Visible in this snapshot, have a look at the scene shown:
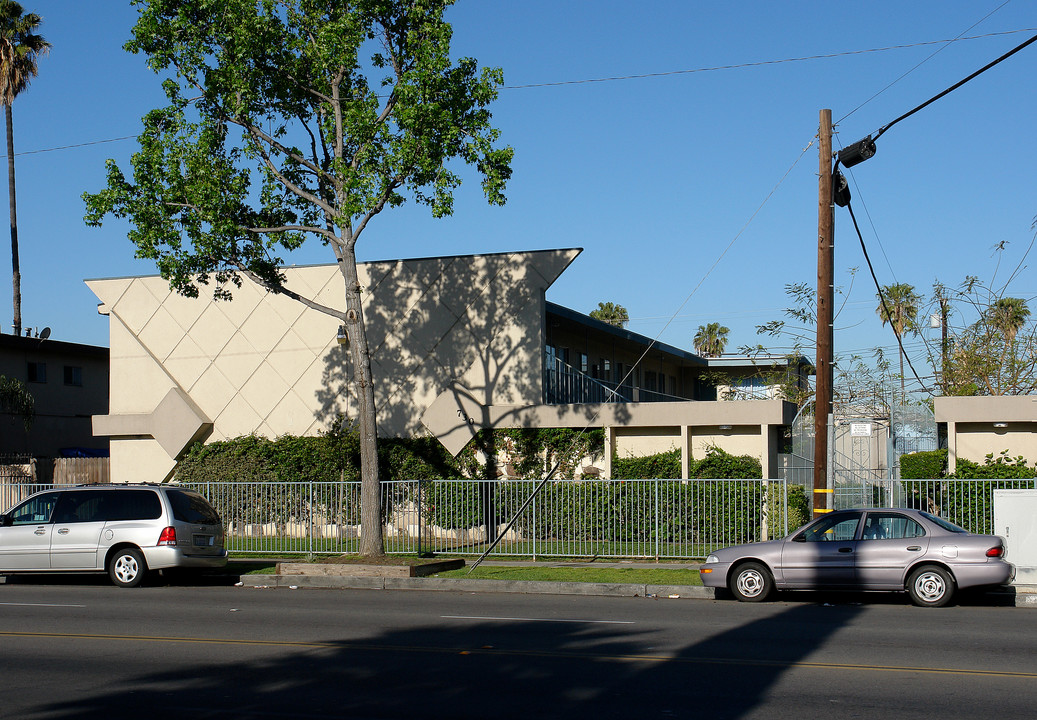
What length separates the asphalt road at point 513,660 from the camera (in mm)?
7828

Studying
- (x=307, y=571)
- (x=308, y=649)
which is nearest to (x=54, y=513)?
(x=307, y=571)

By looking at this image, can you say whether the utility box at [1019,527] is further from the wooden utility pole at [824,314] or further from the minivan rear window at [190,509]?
the minivan rear window at [190,509]

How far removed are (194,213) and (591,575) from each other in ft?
32.2

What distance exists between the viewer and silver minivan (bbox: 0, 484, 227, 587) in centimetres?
1781

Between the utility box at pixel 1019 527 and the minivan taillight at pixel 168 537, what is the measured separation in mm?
13281

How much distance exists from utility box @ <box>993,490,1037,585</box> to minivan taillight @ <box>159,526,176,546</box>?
43.6ft

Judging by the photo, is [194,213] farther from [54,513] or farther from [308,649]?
[308,649]

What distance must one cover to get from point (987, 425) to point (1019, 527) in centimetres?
812

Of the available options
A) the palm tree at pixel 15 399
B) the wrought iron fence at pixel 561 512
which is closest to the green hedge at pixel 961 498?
the wrought iron fence at pixel 561 512

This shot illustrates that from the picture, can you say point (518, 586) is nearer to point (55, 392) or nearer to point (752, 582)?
point (752, 582)

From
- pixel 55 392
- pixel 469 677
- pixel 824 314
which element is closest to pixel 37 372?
pixel 55 392

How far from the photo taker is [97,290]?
30.3m

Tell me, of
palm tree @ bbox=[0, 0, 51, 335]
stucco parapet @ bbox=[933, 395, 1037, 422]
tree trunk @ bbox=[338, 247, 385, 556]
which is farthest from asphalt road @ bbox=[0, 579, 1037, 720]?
palm tree @ bbox=[0, 0, 51, 335]

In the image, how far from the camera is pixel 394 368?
91.1 feet
